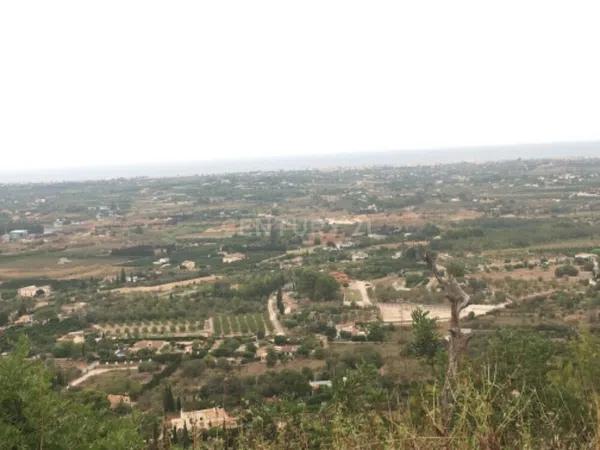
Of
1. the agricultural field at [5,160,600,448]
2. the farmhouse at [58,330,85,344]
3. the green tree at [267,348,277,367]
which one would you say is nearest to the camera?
the agricultural field at [5,160,600,448]

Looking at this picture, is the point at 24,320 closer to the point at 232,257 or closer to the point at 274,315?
the point at 274,315

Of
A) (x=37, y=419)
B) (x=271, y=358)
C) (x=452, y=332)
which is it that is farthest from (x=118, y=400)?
(x=452, y=332)

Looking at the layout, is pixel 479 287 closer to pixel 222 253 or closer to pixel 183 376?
pixel 183 376

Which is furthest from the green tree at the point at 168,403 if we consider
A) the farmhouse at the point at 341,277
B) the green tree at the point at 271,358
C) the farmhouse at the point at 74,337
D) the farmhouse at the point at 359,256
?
the farmhouse at the point at 359,256

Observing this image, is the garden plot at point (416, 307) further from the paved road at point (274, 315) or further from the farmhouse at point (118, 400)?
the farmhouse at point (118, 400)

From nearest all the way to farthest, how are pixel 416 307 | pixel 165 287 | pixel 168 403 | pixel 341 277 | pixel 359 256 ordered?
pixel 168 403 < pixel 416 307 < pixel 341 277 < pixel 165 287 < pixel 359 256

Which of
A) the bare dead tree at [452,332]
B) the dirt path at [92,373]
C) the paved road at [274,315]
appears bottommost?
the paved road at [274,315]

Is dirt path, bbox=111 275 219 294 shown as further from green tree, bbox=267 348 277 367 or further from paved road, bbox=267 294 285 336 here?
green tree, bbox=267 348 277 367

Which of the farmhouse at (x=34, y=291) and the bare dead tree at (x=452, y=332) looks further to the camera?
the farmhouse at (x=34, y=291)

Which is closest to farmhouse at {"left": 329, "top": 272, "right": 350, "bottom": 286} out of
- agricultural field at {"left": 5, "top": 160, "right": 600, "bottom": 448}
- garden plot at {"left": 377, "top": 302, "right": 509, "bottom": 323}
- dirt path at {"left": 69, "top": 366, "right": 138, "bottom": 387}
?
agricultural field at {"left": 5, "top": 160, "right": 600, "bottom": 448}
